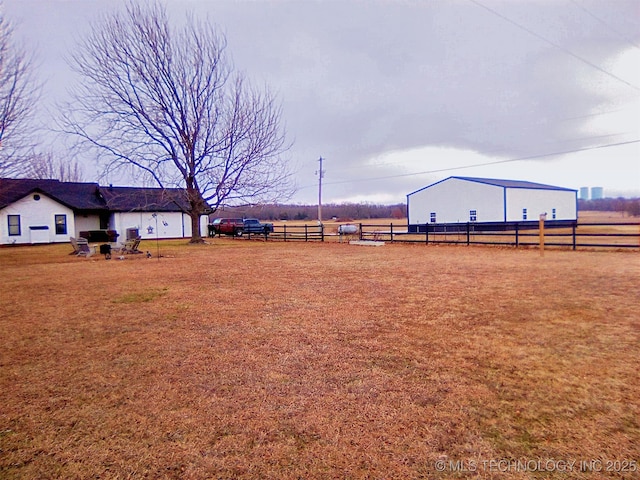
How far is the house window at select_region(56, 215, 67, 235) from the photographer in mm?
26844

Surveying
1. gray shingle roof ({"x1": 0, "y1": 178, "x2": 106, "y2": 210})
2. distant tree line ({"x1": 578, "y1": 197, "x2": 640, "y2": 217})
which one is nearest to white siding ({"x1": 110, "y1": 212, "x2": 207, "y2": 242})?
gray shingle roof ({"x1": 0, "y1": 178, "x2": 106, "y2": 210})

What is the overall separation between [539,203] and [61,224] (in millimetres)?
42850

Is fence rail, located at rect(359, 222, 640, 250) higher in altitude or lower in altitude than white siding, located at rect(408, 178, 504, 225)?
lower

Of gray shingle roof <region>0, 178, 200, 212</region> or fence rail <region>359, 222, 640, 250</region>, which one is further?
gray shingle roof <region>0, 178, 200, 212</region>

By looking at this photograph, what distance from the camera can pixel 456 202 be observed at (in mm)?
35625


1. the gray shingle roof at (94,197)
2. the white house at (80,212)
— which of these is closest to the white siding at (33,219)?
the white house at (80,212)

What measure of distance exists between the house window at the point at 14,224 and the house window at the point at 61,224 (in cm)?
223

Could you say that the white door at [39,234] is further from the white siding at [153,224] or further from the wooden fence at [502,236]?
the wooden fence at [502,236]

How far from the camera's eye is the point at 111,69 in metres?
20.0

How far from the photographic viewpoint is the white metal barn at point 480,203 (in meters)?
33.3

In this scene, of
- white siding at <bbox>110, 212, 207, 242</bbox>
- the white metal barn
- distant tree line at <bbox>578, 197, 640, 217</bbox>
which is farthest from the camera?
distant tree line at <bbox>578, 197, 640, 217</bbox>

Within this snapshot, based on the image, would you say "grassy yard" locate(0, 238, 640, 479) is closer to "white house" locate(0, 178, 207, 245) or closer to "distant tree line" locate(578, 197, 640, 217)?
"white house" locate(0, 178, 207, 245)

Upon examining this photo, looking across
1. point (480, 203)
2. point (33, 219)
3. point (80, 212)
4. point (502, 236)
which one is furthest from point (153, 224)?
point (480, 203)

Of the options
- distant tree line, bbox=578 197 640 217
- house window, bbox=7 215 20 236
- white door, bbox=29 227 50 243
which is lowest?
white door, bbox=29 227 50 243
